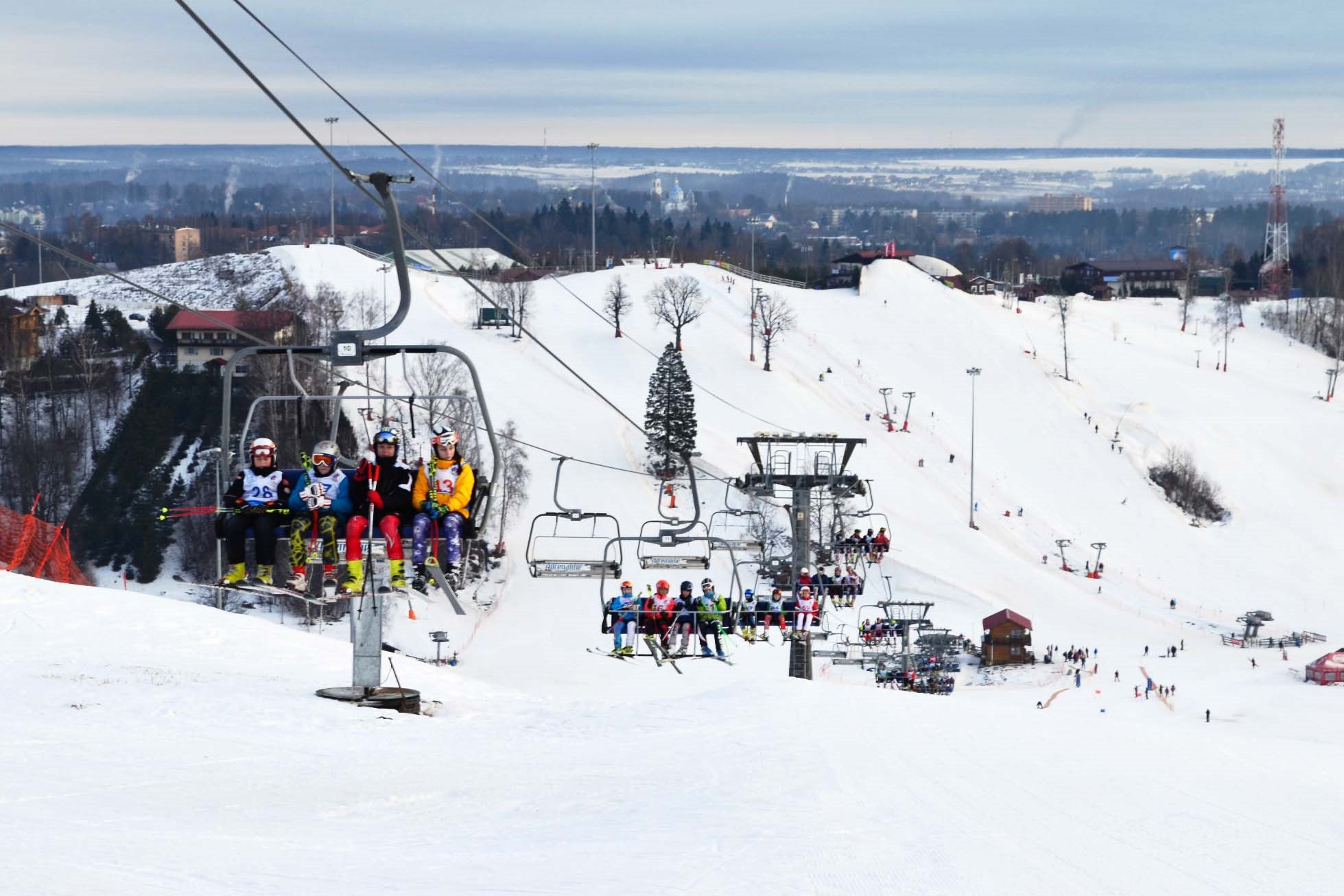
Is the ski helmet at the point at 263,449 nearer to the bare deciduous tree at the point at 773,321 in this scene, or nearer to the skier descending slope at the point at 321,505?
the skier descending slope at the point at 321,505

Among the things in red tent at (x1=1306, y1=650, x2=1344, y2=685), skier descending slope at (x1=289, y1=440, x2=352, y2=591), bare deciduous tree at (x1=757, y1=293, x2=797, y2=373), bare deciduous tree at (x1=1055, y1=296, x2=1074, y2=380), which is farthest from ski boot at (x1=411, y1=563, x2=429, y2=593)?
bare deciduous tree at (x1=1055, y1=296, x2=1074, y2=380)

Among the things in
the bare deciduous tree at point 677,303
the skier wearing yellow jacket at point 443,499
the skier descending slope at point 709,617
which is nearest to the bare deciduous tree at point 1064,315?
the bare deciduous tree at point 677,303

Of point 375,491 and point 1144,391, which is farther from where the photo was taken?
point 1144,391

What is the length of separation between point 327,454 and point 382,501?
541 millimetres

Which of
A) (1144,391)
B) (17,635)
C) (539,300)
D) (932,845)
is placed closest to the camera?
(932,845)

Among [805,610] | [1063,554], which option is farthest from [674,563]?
[1063,554]

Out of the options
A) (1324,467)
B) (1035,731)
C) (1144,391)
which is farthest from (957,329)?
(1035,731)

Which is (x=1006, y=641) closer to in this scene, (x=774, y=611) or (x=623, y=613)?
(x=774, y=611)

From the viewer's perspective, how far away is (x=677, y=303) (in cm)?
6712

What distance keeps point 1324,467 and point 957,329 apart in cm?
1836

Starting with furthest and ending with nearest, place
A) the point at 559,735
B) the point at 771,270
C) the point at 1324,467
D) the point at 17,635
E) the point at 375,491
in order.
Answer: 1. the point at 771,270
2. the point at 1324,467
3. the point at 17,635
4. the point at 559,735
5. the point at 375,491

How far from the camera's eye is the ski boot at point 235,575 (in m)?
11.7

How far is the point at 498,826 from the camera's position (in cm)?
1123

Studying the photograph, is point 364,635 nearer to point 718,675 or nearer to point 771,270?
point 718,675
